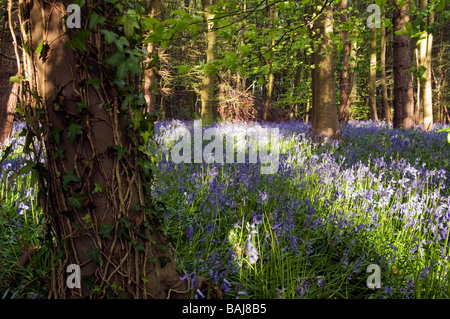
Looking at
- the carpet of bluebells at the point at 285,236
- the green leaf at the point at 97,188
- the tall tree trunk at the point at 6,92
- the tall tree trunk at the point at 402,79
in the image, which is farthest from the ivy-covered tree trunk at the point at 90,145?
the tall tree trunk at the point at 402,79

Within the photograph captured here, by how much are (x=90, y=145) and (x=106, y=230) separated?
1.51 ft

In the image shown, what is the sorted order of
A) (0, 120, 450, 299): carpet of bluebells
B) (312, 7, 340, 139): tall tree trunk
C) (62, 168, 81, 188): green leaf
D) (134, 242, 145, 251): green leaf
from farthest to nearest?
(312, 7, 340, 139): tall tree trunk → (0, 120, 450, 299): carpet of bluebells → (134, 242, 145, 251): green leaf → (62, 168, 81, 188): green leaf

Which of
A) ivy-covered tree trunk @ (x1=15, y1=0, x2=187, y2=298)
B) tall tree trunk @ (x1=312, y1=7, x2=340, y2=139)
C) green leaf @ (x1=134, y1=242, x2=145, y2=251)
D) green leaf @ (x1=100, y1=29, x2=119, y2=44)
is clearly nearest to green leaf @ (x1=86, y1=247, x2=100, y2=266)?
ivy-covered tree trunk @ (x1=15, y1=0, x2=187, y2=298)

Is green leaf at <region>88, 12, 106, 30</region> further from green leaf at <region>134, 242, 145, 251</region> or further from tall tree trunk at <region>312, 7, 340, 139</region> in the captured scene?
tall tree trunk at <region>312, 7, 340, 139</region>

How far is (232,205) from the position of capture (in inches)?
134

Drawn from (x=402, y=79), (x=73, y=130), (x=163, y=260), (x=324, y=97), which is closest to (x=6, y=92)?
(x=73, y=130)

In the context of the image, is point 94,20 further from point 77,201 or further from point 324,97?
point 324,97

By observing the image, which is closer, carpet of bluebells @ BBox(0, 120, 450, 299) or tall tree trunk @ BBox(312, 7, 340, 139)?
carpet of bluebells @ BBox(0, 120, 450, 299)

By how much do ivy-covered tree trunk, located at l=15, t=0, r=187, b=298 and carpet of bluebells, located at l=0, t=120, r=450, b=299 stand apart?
0.35 meters

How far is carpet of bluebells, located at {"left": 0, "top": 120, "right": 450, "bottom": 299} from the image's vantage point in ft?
7.40

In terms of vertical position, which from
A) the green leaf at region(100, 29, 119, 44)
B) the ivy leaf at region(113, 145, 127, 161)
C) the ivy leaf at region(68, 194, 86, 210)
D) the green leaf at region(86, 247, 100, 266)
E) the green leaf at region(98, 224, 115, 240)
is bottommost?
the green leaf at region(86, 247, 100, 266)

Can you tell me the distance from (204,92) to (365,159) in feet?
27.2

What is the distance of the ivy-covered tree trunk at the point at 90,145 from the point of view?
66.2 inches

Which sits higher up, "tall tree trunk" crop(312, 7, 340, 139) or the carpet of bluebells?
"tall tree trunk" crop(312, 7, 340, 139)
